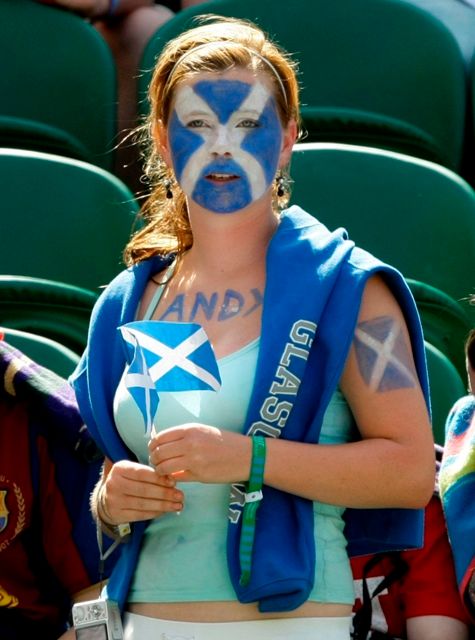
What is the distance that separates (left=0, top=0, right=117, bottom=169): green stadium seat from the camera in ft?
11.3

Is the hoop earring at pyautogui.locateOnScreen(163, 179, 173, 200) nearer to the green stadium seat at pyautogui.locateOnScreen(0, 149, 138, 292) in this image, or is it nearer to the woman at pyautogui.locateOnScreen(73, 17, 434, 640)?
the woman at pyautogui.locateOnScreen(73, 17, 434, 640)

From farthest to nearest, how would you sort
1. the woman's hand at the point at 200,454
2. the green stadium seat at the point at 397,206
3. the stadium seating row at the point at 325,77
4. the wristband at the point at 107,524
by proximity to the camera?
the stadium seating row at the point at 325,77 → the green stadium seat at the point at 397,206 → the wristband at the point at 107,524 → the woman's hand at the point at 200,454

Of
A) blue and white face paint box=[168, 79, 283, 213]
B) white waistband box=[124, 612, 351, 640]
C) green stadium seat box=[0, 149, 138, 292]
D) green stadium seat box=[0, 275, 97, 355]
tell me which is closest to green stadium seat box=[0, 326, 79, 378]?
green stadium seat box=[0, 275, 97, 355]

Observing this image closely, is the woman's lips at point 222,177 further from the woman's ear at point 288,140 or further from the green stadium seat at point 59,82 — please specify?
the green stadium seat at point 59,82

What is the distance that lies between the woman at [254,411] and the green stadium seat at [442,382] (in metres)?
0.74

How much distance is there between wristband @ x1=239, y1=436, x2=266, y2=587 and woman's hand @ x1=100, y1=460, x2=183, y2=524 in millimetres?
84

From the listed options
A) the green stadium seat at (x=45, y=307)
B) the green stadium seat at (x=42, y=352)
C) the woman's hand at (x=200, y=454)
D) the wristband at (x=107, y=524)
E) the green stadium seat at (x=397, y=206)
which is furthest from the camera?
the green stadium seat at (x=397, y=206)

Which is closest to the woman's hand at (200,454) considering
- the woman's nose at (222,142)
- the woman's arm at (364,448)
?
the woman's arm at (364,448)

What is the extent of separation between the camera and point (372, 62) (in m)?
3.45

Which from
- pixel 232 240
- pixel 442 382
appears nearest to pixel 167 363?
pixel 232 240

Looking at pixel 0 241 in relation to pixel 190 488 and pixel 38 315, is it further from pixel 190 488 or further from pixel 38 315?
pixel 190 488

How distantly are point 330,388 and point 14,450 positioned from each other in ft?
1.97

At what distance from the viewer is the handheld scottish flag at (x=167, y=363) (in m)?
1.64

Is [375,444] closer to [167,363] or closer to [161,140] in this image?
[167,363]
